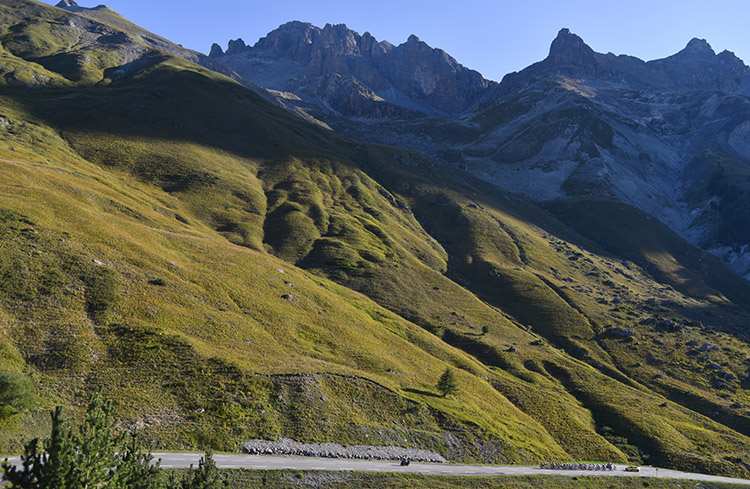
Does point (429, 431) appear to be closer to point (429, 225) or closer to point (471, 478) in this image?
point (471, 478)

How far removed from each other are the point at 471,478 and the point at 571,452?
33440mm

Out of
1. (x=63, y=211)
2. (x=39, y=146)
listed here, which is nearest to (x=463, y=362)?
(x=63, y=211)

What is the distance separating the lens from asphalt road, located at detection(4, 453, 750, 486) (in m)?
42.2

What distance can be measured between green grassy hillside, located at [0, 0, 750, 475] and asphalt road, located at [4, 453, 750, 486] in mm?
2734

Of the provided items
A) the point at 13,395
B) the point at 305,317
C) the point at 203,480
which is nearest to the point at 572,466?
the point at 305,317

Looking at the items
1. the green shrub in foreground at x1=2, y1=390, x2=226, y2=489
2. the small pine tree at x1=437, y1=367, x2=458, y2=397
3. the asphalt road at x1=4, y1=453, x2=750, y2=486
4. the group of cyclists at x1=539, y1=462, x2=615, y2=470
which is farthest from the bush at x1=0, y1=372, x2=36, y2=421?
the group of cyclists at x1=539, y1=462, x2=615, y2=470

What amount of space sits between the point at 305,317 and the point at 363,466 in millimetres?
36202

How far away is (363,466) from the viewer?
→ 5212cm

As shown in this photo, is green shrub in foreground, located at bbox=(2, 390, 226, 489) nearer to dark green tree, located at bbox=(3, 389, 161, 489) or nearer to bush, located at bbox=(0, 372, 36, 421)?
dark green tree, located at bbox=(3, 389, 161, 489)

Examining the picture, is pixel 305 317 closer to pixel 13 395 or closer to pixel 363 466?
pixel 363 466

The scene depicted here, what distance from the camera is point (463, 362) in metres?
96.6

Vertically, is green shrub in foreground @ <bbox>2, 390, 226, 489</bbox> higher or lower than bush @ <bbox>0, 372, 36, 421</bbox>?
higher

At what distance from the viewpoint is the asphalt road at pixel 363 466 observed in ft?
138

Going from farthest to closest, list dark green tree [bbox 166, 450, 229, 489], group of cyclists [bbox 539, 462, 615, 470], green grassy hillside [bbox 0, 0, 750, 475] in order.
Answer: group of cyclists [bbox 539, 462, 615, 470] → green grassy hillside [bbox 0, 0, 750, 475] → dark green tree [bbox 166, 450, 229, 489]
